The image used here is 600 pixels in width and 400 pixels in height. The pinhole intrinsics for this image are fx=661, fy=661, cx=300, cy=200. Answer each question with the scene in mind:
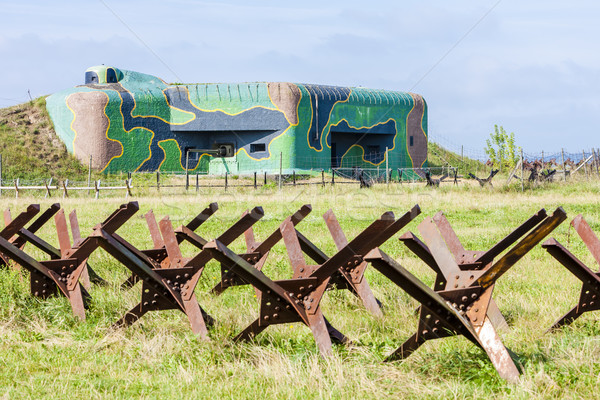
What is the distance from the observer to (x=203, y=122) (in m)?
40.1

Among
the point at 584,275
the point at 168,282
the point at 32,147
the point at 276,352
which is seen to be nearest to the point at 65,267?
the point at 168,282

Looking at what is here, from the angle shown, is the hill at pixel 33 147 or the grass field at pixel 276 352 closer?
the grass field at pixel 276 352

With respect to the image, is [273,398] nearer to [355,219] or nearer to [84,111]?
[355,219]

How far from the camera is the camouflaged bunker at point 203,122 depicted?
127ft

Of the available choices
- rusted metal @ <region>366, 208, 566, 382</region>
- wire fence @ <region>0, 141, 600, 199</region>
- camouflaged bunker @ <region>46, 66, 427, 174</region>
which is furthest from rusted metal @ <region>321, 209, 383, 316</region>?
camouflaged bunker @ <region>46, 66, 427, 174</region>

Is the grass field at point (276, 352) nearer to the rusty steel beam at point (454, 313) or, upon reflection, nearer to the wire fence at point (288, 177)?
the rusty steel beam at point (454, 313)

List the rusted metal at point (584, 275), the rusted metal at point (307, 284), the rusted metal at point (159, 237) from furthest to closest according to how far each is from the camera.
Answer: the rusted metal at point (159, 237) < the rusted metal at point (584, 275) < the rusted metal at point (307, 284)

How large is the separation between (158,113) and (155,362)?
36.5 m

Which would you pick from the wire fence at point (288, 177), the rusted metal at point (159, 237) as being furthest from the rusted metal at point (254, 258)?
the wire fence at point (288, 177)

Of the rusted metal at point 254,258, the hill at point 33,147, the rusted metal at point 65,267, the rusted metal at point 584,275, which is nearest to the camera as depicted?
the rusted metal at point 584,275

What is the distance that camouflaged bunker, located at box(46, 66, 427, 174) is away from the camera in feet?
127

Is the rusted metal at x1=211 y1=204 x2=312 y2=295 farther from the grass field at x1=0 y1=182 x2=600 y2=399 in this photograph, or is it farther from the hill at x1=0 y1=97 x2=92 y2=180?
the hill at x1=0 y1=97 x2=92 y2=180

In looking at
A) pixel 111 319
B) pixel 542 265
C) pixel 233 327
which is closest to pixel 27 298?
pixel 111 319

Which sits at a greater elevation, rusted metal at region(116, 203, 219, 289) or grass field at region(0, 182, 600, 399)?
rusted metal at region(116, 203, 219, 289)
